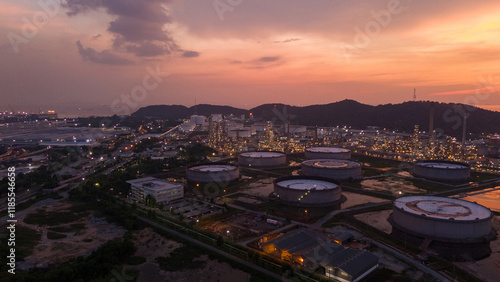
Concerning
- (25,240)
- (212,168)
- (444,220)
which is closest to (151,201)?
(25,240)

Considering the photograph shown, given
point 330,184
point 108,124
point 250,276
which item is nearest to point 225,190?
point 330,184

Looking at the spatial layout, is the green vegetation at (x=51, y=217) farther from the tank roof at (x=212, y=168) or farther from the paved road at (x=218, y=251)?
the tank roof at (x=212, y=168)

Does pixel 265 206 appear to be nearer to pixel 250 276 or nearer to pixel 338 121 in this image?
pixel 250 276

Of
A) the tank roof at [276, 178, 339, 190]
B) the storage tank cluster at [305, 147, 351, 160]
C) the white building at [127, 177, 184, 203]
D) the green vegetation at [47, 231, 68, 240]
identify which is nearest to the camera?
the green vegetation at [47, 231, 68, 240]

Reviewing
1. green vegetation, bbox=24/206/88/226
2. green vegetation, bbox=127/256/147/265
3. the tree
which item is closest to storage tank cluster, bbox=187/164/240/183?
the tree

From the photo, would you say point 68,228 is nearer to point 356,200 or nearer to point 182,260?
point 182,260

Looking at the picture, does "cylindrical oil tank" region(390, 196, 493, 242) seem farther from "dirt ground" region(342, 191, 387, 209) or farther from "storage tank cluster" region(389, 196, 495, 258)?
"dirt ground" region(342, 191, 387, 209)
